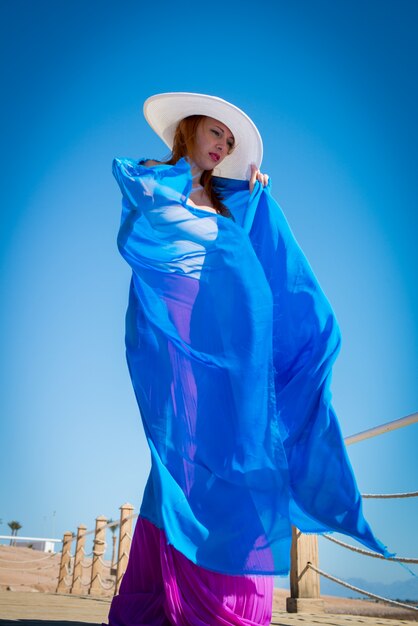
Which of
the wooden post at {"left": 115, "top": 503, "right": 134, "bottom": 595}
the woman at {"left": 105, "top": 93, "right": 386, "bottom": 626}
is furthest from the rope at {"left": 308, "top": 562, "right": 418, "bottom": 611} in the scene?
the wooden post at {"left": 115, "top": 503, "right": 134, "bottom": 595}

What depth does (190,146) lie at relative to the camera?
301cm

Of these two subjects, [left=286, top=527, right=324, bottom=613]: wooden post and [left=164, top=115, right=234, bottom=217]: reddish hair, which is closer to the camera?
[left=164, top=115, right=234, bottom=217]: reddish hair

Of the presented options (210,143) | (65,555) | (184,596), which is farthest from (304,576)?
(65,555)

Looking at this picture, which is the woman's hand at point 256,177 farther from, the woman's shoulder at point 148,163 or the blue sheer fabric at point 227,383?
the woman's shoulder at point 148,163

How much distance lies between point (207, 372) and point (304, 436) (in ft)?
1.58

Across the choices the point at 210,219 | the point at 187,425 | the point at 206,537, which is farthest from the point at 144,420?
the point at 210,219

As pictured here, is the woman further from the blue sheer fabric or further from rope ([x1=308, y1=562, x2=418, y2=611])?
rope ([x1=308, y1=562, x2=418, y2=611])

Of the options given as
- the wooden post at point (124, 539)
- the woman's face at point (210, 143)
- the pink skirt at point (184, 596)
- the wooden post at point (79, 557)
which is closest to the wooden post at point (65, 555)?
the wooden post at point (79, 557)

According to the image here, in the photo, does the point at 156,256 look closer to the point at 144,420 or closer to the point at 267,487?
the point at 144,420

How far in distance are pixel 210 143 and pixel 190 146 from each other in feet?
0.38

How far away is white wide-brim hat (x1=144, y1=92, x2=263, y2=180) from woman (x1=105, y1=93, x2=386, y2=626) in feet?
1.51

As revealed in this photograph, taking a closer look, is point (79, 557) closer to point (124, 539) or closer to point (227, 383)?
point (124, 539)

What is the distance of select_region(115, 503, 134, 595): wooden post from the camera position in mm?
6711

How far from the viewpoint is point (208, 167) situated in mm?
2949
